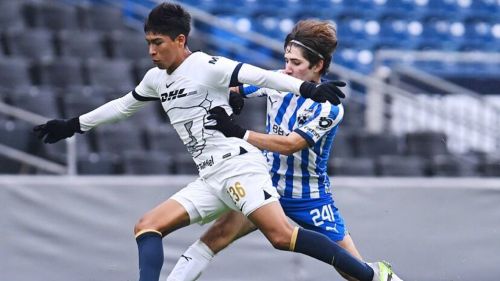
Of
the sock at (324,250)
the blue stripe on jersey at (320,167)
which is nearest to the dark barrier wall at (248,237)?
the blue stripe on jersey at (320,167)

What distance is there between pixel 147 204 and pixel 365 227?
1526 mm

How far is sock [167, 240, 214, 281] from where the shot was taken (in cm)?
568

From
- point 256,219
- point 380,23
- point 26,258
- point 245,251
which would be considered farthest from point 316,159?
point 380,23

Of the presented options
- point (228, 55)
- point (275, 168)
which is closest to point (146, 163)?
point (228, 55)

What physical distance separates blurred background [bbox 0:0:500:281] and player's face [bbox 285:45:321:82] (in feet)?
7.40

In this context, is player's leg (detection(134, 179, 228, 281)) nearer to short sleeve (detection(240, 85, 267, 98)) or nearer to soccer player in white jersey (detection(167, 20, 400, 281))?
soccer player in white jersey (detection(167, 20, 400, 281))

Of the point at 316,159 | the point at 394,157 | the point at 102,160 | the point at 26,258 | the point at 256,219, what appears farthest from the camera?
the point at 394,157

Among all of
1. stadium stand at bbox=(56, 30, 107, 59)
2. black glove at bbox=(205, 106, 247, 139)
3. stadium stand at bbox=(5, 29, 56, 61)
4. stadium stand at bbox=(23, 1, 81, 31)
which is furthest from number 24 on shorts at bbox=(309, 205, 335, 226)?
stadium stand at bbox=(23, 1, 81, 31)

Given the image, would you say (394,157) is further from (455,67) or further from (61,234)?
(61,234)

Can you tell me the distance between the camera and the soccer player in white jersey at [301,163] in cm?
562

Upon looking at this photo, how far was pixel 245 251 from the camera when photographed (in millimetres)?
7688

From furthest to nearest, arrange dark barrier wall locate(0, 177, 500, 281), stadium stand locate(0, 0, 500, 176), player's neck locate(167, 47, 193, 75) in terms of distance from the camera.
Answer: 1. stadium stand locate(0, 0, 500, 176)
2. dark barrier wall locate(0, 177, 500, 281)
3. player's neck locate(167, 47, 193, 75)

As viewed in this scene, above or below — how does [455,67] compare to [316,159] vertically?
above

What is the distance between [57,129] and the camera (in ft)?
18.8
